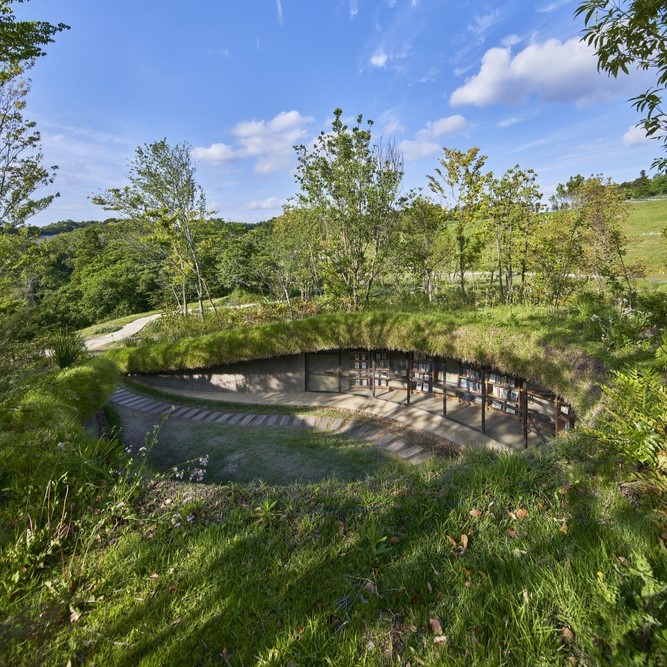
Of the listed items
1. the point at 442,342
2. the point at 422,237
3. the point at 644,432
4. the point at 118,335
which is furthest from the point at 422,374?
the point at 118,335

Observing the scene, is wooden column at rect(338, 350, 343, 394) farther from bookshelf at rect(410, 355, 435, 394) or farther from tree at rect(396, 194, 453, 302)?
tree at rect(396, 194, 453, 302)

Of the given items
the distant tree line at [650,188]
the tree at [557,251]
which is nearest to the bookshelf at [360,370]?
the tree at [557,251]

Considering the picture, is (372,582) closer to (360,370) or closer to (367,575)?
(367,575)

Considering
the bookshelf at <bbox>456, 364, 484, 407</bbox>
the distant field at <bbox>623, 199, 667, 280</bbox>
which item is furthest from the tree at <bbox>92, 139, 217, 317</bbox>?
the distant field at <bbox>623, 199, 667, 280</bbox>

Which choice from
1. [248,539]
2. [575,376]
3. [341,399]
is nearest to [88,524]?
[248,539]

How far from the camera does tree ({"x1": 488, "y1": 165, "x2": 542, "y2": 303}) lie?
33.3 ft

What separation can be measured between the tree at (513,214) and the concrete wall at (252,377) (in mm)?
7020

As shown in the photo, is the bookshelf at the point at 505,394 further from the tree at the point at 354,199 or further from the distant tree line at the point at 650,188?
the distant tree line at the point at 650,188

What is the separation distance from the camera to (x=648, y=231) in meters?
21.9

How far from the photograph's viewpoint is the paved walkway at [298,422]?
24.9 feet

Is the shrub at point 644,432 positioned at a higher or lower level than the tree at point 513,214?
lower

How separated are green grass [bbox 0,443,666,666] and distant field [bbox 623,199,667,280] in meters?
17.1

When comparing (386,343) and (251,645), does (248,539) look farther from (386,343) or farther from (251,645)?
(386,343)

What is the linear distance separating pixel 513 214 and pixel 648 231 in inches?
750
